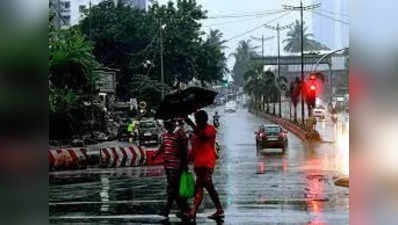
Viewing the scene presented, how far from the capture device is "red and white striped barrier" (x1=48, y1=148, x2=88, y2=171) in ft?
74.1

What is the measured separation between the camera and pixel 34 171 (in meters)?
4.95

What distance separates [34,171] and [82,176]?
51.6 ft

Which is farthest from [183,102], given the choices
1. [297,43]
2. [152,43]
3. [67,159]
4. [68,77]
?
[297,43]

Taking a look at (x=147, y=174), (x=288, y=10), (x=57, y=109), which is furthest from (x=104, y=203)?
(x=288, y=10)

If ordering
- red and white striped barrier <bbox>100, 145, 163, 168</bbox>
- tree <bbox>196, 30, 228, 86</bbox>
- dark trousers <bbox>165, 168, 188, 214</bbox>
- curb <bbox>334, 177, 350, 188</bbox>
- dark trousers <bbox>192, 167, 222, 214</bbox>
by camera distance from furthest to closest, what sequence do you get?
tree <bbox>196, 30, 228, 86</bbox> < red and white striped barrier <bbox>100, 145, 163, 168</bbox> < curb <bbox>334, 177, 350, 188</bbox> < dark trousers <bbox>165, 168, 188, 214</bbox> < dark trousers <bbox>192, 167, 222, 214</bbox>

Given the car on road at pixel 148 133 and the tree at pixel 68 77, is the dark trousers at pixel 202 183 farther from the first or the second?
the car on road at pixel 148 133

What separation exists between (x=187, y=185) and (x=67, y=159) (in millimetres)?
13101

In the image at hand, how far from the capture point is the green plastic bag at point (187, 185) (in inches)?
409

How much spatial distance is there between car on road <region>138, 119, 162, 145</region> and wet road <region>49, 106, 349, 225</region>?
13948 millimetres

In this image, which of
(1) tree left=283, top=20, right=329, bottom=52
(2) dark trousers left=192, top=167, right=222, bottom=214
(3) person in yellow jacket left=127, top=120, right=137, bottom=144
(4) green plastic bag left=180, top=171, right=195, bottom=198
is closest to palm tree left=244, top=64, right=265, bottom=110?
(1) tree left=283, top=20, right=329, bottom=52

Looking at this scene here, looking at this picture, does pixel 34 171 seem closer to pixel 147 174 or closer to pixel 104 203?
pixel 104 203

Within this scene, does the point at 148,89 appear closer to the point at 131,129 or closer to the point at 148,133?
the point at 131,129

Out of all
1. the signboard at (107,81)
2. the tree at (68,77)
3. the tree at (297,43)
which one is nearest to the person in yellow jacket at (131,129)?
the tree at (68,77)

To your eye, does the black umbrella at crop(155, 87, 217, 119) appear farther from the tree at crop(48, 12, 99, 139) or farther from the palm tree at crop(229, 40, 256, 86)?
the palm tree at crop(229, 40, 256, 86)
